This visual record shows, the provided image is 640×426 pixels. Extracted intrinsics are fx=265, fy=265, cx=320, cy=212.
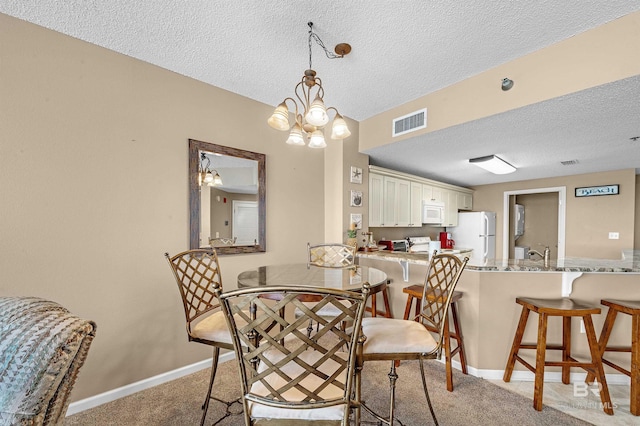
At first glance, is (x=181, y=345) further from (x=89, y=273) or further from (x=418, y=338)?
(x=418, y=338)

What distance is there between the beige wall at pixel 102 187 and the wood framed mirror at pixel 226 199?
9 cm

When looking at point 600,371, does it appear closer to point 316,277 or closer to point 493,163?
point 316,277

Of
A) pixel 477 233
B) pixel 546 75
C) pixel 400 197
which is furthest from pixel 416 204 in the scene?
pixel 546 75

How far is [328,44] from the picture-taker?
1814 mm

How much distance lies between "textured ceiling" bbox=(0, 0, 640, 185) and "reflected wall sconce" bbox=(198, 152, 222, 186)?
68cm

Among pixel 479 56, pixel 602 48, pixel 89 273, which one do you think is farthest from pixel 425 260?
pixel 89 273

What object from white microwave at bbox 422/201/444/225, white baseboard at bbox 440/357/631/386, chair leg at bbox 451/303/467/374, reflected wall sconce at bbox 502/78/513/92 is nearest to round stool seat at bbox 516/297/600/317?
chair leg at bbox 451/303/467/374

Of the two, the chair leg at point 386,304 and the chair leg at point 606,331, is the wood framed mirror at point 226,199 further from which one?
the chair leg at point 606,331

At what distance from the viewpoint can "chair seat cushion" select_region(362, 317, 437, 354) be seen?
1311 mm

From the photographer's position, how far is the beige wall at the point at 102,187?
62.7 inches

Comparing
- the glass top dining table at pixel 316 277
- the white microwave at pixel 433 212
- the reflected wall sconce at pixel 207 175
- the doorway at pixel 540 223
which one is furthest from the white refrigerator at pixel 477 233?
the reflected wall sconce at pixel 207 175

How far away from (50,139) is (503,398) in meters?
3.49

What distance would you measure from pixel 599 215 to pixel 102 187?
6.50 metres

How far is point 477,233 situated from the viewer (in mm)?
5070
